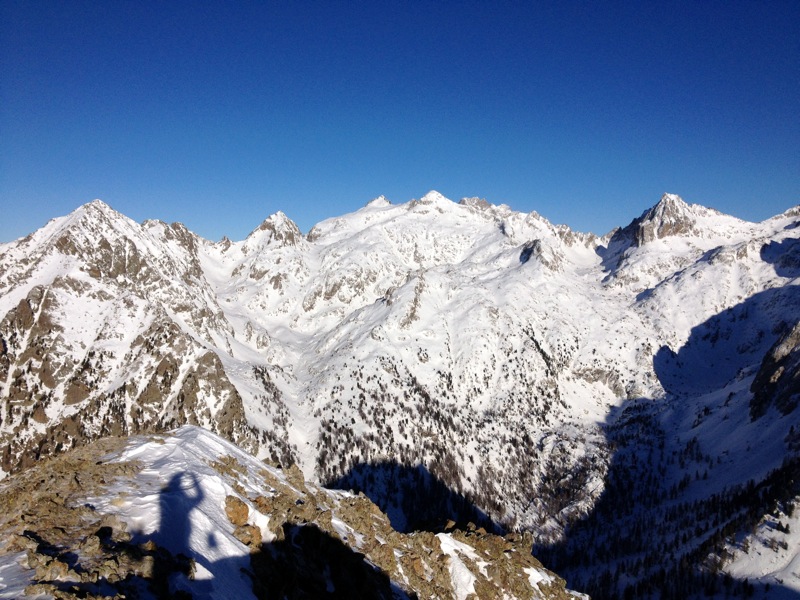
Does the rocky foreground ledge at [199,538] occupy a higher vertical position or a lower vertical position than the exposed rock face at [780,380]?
lower

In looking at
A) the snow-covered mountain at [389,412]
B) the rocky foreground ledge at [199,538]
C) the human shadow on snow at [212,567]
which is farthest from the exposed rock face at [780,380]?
the human shadow on snow at [212,567]

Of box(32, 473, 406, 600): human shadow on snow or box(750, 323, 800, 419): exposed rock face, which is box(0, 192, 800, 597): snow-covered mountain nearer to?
box(750, 323, 800, 419): exposed rock face

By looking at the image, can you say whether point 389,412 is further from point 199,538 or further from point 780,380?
point 199,538

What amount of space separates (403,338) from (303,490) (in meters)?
166

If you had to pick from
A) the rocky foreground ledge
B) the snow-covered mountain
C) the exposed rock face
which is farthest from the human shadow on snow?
the exposed rock face

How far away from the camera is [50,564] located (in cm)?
1277

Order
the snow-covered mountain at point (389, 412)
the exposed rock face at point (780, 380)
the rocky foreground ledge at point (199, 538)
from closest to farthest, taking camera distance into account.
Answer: the rocky foreground ledge at point (199, 538) < the snow-covered mountain at point (389, 412) < the exposed rock face at point (780, 380)

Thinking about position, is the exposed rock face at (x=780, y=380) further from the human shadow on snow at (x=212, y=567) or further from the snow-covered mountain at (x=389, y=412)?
the human shadow on snow at (x=212, y=567)

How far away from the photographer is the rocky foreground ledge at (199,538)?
46.3ft

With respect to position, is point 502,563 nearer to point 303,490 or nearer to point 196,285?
point 303,490

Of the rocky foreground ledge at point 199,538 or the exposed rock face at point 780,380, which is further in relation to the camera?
the exposed rock face at point 780,380

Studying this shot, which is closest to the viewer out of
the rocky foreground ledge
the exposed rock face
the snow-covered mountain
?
the rocky foreground ledge

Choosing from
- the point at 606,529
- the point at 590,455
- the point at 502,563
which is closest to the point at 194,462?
the point at 502,563

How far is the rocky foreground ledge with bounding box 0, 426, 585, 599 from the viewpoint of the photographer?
46.3 feet
